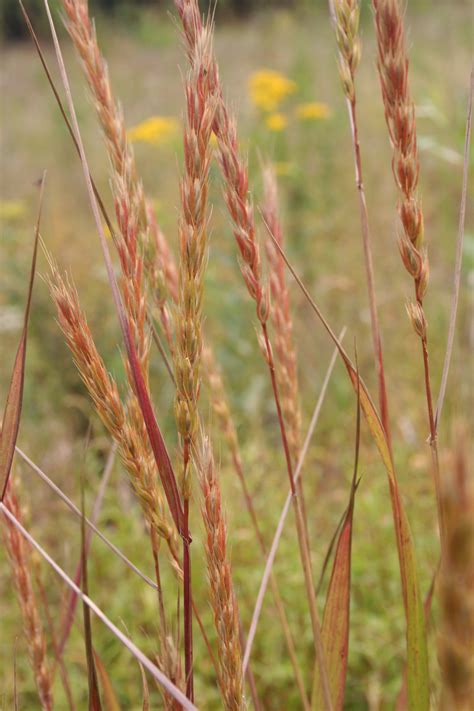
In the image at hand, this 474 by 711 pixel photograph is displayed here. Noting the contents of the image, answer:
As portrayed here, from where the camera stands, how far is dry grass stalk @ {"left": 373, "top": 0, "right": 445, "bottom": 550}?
1.54 feet

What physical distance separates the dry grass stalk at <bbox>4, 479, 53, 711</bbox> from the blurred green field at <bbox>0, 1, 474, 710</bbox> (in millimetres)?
52

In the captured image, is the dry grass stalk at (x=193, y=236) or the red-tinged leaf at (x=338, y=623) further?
the red-tinged leaf at (x=338, y=623)

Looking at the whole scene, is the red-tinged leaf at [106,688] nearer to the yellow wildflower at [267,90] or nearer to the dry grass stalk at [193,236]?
the dry grass stalk at [193,236]

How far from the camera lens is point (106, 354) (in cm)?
237

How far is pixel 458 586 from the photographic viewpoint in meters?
0.25

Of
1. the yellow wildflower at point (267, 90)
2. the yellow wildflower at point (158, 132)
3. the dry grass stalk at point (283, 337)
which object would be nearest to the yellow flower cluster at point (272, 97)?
the yellow wildflower at point (267, 90)

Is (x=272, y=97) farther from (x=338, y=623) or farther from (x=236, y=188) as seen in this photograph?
(x=338, y=623)

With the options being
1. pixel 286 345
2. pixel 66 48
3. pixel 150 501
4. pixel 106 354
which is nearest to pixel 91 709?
pixel 150 501

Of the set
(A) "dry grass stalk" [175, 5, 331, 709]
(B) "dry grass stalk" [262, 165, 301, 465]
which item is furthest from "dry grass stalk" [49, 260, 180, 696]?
(B) "dry grass stalk" [262, 165, 301, 465]

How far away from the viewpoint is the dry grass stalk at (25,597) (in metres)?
0.61

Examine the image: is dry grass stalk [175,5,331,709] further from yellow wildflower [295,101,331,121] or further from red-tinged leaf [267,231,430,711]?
yellow wildflower [295,101,331,121]

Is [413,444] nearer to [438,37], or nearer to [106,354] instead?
[106,354]

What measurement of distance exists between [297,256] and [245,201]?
222 centimetres

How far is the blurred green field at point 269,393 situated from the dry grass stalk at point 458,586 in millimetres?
50
